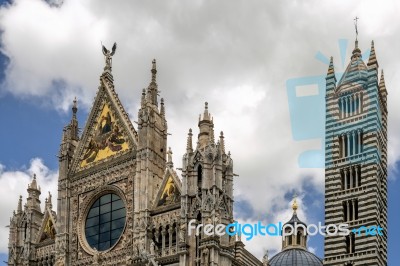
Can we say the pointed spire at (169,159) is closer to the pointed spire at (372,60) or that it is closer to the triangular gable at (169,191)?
Result: the triangular gable at (169,191)

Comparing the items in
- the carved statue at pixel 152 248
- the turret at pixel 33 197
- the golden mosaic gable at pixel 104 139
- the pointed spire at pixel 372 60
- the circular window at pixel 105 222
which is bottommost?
the carved statue at pixel 152 248

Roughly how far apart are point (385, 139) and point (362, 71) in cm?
432

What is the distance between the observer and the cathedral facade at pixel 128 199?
36.5 m

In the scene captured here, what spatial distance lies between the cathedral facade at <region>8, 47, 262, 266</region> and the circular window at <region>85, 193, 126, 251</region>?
50 mm

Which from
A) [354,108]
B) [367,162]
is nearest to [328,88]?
[354,108]

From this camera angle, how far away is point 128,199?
3969 cm

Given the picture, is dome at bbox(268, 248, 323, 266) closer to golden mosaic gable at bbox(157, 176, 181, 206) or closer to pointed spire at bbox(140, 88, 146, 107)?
pointed spire at bbox(140, 88, 146, 107)

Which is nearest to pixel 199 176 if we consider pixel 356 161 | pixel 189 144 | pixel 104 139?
pixel 189 144

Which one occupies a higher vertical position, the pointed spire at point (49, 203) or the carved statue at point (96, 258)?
the pointed spire at point (49, 203)

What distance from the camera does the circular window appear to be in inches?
1574

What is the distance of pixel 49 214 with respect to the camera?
1694 inches

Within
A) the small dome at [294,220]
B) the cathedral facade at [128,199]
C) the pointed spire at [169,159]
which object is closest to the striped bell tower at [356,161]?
the cathedral facade at [128,199]

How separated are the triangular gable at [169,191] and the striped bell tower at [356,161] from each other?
490 inches

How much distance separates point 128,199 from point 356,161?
15.2m
